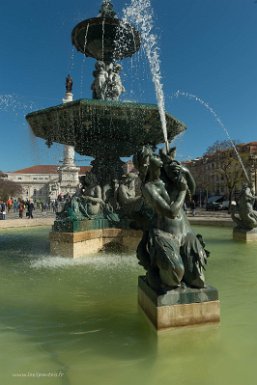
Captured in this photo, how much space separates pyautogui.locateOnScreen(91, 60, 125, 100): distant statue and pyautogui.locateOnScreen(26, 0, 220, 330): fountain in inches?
1.3

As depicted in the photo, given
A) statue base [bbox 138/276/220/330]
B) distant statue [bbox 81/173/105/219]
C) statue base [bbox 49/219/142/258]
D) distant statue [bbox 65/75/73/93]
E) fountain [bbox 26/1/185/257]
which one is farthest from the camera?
distant statue [bbox 65/75/73/93]

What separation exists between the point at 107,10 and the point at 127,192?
19.2 ft

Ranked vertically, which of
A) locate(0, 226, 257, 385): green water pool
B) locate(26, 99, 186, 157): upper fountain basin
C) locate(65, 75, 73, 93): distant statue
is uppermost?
locate(65, 75, 73, 93): distant statue

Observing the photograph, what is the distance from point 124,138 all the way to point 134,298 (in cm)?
664

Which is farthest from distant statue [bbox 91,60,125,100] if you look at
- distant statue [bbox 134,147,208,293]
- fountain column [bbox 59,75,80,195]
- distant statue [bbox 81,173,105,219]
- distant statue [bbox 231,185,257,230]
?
fountain column [bbox 59,75,80,195]

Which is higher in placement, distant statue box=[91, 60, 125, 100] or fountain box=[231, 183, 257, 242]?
distant statue box=[91, 60, 125, 100]

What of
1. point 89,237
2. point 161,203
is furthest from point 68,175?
point 161,203

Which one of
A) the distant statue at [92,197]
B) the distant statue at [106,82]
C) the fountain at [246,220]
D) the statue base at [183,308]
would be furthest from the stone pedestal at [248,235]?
the statue base at [183,308]

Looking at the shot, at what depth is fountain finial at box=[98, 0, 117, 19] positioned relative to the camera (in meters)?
10.1

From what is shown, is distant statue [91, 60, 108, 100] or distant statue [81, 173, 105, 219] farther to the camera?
distant statue [91, 60, 108, 100]

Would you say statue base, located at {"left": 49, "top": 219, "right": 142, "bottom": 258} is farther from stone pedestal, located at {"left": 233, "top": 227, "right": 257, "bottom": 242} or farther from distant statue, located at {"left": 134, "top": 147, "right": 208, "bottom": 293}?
distant statue, located at {"left": 134, "top": 147, "right": 208, "bottom": 293}

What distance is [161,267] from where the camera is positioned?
321 centimetres

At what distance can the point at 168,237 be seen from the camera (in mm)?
3375

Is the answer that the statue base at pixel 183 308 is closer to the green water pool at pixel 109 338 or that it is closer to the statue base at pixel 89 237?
the green water pool at pixel 109 338
